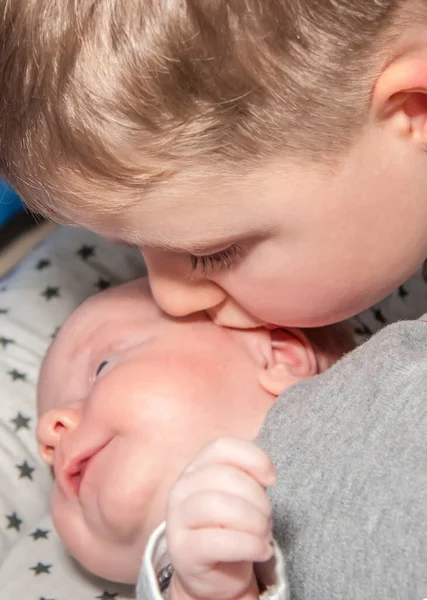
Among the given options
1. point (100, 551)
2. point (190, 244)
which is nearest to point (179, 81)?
point (190, 244)

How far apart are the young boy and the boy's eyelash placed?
12 centimetres

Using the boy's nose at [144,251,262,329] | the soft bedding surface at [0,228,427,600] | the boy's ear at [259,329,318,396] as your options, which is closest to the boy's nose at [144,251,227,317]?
the boy's nose at [144,251,262,329]

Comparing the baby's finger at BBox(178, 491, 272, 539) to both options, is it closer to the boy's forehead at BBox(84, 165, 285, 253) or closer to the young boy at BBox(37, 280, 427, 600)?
the young boy at BBox(37, 280, 427, 600)

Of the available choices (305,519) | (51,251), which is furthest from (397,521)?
(51,251)

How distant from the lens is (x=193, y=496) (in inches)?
24.3

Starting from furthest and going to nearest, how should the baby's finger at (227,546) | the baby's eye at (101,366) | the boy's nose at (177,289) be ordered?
the baby's eye at (101,366) < the boy's nose at (177,289) < the baby's finger at (227,546)

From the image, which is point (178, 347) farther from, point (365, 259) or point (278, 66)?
point (278, 66)

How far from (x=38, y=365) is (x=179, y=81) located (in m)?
0.66

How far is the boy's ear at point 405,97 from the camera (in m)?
0.67

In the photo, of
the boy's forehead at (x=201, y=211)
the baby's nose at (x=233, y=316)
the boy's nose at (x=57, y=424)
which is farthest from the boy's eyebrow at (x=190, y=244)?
the boy's nose at (x=57, y=424)

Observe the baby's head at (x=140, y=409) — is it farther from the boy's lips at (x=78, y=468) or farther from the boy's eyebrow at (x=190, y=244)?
the boy's eyebrow at (x=190, y=244)

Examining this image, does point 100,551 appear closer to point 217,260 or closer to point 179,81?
point 217,260

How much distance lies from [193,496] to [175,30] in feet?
1.13

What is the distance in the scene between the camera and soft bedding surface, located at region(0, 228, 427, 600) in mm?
1018
